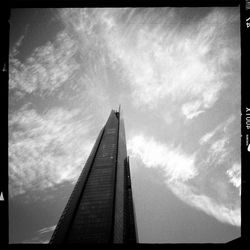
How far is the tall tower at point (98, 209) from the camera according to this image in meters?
102

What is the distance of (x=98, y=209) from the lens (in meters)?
117

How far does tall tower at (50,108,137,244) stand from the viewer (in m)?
102
